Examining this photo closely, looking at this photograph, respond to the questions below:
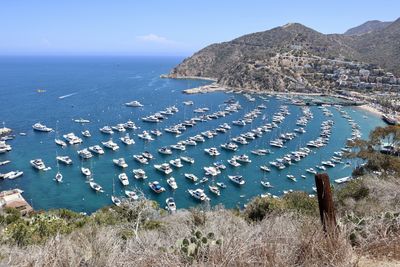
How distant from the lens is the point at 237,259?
14.7 ft

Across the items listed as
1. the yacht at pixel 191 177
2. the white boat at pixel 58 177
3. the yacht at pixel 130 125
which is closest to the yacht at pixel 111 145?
the yacht at pixel 130 125

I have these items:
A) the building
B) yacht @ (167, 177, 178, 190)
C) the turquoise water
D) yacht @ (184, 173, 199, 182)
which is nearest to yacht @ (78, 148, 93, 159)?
the turquoise water

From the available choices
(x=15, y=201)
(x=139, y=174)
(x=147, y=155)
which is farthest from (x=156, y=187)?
(x=15, y=201)

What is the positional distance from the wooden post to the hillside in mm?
90394

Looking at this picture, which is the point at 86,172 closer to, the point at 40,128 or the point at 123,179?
Result: the point at 123,179

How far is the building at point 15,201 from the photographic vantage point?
26250 mm

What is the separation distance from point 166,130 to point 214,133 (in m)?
6.86

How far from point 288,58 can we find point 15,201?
9739 cm

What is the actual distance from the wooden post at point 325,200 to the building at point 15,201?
24.8 meters

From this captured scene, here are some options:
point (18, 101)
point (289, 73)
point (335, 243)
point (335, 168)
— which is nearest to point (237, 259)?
point (335, 243)

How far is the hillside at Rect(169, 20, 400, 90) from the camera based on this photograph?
3861 inches

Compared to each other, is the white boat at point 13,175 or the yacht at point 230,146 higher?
the yacht at point 230,146

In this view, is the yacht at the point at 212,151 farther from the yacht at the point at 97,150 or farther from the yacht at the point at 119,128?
the yacht at the point at 119,128

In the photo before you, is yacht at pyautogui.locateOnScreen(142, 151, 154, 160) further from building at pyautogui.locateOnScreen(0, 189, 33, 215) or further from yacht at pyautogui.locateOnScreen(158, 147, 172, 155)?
building at pyautogui.locateOnScreen(0, 189, 33, 215)
